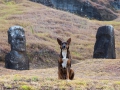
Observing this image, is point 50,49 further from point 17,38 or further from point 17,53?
point 17,53

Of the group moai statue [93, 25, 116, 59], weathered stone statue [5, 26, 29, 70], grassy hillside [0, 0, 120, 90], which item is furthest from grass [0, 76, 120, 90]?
moai statue [93, 25, 116, 59]

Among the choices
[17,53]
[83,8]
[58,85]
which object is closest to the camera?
[58,85]

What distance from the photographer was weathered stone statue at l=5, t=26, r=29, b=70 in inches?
1035

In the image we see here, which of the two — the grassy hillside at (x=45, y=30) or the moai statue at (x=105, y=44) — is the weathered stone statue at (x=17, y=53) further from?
the moai statue at (x=105, y=44)

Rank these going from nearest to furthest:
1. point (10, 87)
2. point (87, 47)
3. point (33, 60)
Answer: point (10, 87), point (33, 60), point (87, 47)

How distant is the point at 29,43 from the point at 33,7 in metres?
14.5

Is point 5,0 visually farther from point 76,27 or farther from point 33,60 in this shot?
point 33,60

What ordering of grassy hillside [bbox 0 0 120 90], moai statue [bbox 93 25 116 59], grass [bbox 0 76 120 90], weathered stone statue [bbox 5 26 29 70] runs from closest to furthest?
1. grass [bbox 0 76 120 90]
2. grassy hillside [bbox 0 0 120 90]
3. weathered stone statue [bbox 5 26 29 70]
4. moai statue [bbox 93 25 116 59]

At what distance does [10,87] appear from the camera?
1123cm

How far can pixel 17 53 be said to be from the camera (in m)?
26.5

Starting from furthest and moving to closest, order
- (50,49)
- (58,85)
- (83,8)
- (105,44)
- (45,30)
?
(83,8) → (45,30) → (50,49) → (105,44) → (58,85)

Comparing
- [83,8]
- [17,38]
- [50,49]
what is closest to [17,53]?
[17,38]

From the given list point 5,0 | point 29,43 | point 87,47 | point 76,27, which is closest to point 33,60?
point 29,43

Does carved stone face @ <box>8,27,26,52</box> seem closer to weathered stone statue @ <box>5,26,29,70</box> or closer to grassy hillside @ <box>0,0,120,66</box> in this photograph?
weathered stone statue @ <box>5,26,29,70</box>
